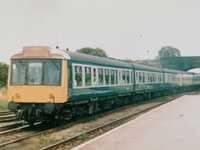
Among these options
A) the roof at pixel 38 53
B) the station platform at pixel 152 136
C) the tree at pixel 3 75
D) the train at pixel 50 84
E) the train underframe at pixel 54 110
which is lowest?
the station platform at pixel 152 136

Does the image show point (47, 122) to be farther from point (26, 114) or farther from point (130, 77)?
point (130, 77)

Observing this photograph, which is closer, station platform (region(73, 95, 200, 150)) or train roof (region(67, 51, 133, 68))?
station platform (region(73, 95, 200, 150))

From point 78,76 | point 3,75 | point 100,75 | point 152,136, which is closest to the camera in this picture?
point 152,136

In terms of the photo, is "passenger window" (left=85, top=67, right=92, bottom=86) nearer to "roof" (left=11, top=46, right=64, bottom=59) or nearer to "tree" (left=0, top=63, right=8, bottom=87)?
"roof" (left=11, top=46, right=64, bottom=59)

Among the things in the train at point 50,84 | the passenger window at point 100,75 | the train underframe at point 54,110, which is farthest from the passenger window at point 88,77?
the passenger window at point 100,75

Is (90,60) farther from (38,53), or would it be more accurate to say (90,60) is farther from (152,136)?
(152,136)

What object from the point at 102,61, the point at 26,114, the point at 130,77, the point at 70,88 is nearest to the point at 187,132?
the point at 70,88

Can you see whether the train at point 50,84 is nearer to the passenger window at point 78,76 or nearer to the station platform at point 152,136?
the passenger window at point 78,76

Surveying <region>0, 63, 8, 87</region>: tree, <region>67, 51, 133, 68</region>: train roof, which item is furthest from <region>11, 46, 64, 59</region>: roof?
<region>0, 63, 8, 87</region>: tree

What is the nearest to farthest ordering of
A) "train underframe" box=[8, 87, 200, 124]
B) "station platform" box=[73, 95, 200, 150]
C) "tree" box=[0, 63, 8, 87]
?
"station platform" box=[73, 95, 200, 150] < "train underframe" box=[8, 87, 200, 124] < "tree" box=[0, 63, 8, 87]

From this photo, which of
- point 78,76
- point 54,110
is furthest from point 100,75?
point 54,110

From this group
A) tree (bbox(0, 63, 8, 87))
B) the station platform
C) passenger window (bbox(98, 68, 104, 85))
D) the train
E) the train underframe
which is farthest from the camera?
tree (bbox(0, 63, 8, 87))

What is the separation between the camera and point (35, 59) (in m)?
17.6

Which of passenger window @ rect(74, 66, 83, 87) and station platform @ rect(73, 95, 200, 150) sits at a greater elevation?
passenger window @ rect(74, 66, 83, 87)
